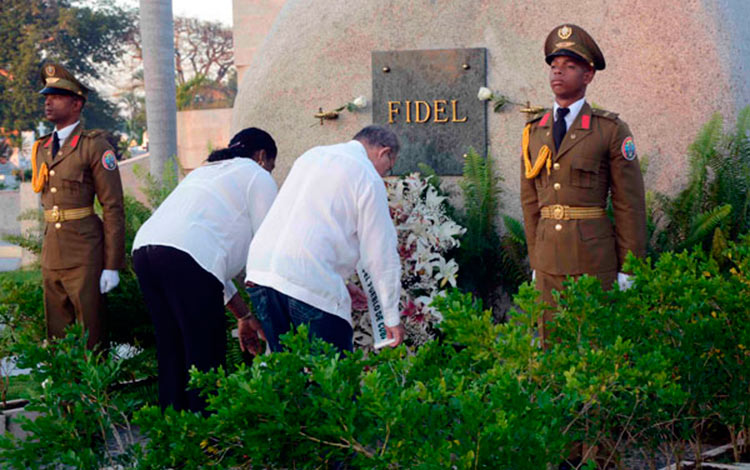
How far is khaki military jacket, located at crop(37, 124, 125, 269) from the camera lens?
5.49 meters

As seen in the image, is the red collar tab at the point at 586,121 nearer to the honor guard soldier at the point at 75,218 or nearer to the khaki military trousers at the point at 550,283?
the khaki military trousers at the point at 550,283

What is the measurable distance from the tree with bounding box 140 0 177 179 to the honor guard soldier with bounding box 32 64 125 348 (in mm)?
5759

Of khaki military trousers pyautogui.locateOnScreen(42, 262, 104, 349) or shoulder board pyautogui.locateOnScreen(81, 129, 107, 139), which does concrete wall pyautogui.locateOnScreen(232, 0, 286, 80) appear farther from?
khaki military trousers pyautogui.locateOnScreen(42, 262, 104, 349)

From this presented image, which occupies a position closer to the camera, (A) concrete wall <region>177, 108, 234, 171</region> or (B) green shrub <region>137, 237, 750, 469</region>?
(B) green shrub <region>137, 237, 750, 469</region>

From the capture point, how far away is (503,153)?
21.5ft

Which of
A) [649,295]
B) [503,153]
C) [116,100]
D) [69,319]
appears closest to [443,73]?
[503,153]

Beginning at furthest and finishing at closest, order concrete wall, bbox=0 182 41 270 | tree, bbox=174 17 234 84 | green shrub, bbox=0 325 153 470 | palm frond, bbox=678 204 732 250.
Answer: tree, bbox=174 17 234 84
concrete wall, bbox=0 182 41 270
palm frond, bbox=678 204 732 250
green shrub, bbox=0 325 153 470

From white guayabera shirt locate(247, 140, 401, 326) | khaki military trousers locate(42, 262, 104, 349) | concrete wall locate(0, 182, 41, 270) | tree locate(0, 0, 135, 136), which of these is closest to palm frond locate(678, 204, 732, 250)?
white guayabera shirt locate(247, 140, 401, 326)

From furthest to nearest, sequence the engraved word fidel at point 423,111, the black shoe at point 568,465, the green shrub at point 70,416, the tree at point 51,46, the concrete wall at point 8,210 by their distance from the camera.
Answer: the tree at point 51,46
the concrete wall at point 8,210
the engraved word fidel at point 423,111
the black shoe at point 568,465
the green shrub at point 70,416

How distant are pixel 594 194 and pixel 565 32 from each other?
0.81m

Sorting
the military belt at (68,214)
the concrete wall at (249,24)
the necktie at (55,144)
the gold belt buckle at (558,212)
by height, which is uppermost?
the concrete wall at (249,24)

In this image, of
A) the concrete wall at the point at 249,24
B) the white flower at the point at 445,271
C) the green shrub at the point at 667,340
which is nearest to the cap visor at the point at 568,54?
the green shrub at the point at 667,340

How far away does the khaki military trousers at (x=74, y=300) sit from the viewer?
5492 millimetres

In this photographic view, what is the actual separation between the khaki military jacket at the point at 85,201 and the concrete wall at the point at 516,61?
183cm
